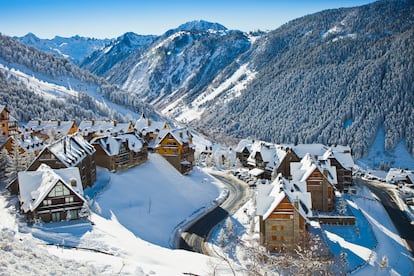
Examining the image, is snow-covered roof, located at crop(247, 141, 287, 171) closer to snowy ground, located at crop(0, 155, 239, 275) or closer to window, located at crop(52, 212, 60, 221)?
snowy ground, located at crop(0, 155, 239, 275)

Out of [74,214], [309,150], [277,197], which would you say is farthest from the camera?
[309,150]

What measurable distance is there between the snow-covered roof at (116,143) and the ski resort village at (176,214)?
0.23 meters

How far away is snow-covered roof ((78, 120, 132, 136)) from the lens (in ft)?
328

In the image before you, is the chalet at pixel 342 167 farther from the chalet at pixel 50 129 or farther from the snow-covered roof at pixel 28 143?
the chalet at pixel 50 129

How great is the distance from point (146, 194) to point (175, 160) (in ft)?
64.4

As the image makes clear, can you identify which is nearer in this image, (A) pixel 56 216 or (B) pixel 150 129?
(A) pixel 56 216

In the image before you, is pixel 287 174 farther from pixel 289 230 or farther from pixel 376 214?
pixel 289 230

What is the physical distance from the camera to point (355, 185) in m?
89.5

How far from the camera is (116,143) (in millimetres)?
72188

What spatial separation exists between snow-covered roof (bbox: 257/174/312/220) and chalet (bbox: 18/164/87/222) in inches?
879

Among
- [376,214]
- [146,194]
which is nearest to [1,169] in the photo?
[146,194]

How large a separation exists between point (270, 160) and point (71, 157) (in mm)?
48343

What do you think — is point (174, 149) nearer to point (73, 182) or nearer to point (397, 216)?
point (73, 182)

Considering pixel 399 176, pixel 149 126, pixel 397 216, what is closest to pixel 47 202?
pixel 149 126
